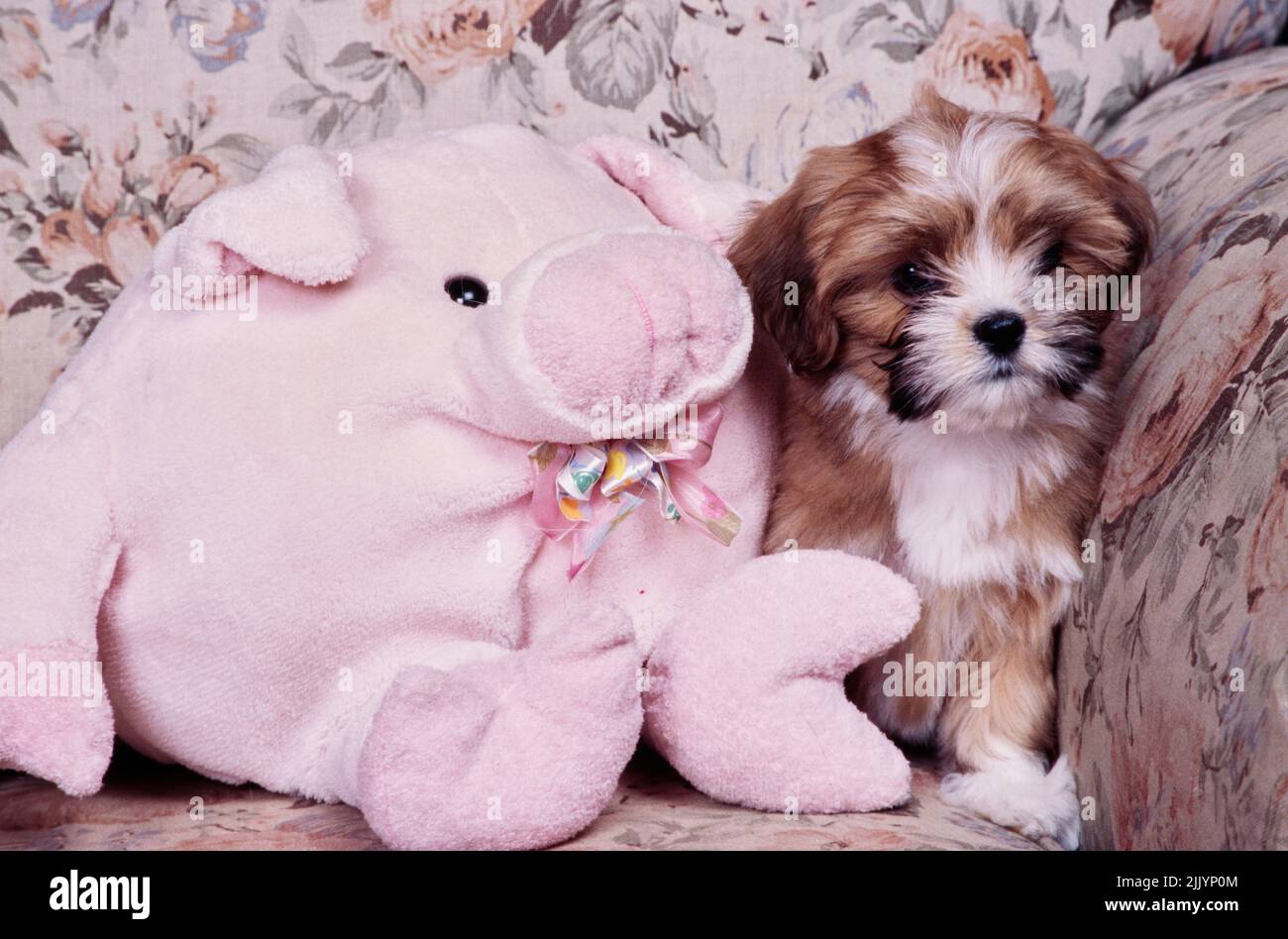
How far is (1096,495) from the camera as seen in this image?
1525 millimetres

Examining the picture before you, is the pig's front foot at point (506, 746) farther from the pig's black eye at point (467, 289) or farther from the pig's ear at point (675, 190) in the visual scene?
the pig's ear at point (675, 190)

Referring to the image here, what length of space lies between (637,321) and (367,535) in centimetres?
38

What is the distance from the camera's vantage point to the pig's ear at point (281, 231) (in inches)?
52.8

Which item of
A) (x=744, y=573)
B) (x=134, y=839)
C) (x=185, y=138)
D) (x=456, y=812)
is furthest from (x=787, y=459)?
(x=185, y=138)

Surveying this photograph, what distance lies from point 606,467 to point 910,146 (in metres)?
0.53

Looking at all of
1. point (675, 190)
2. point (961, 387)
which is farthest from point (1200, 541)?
point (675, 190)

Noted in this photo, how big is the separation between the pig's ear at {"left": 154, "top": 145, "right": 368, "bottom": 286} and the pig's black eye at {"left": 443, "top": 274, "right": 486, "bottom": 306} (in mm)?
120

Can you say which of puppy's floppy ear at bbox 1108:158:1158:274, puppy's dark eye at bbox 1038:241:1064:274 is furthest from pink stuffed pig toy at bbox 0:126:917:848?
puppy's floppy ear at bbox 1108:158:1158:274

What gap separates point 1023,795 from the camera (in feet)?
4.83

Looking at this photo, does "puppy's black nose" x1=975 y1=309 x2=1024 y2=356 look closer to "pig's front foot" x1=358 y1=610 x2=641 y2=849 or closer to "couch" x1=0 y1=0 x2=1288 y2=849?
"couch" x1=0 y1=0 x2=1288 y2=849

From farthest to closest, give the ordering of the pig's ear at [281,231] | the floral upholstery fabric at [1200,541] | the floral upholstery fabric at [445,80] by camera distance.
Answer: the floral upholstery fabric at [445,80], the pig's ear at [281,231], the floral upholstery fabric at [1200,541]

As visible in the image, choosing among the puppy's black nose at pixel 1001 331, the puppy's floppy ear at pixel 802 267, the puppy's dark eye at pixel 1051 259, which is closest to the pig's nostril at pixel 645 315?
the puppy's floppy ear at pixel 802 267

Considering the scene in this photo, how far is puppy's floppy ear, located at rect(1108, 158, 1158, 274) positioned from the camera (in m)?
1.53

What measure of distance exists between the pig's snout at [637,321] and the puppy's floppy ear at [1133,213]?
0.49 m
